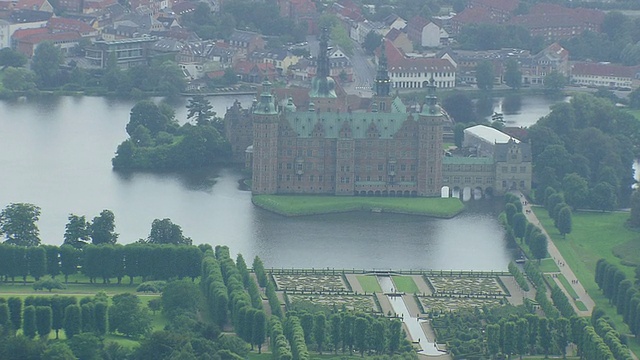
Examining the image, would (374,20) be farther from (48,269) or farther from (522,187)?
(48,269)

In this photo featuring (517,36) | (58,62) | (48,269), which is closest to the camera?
(48,269)

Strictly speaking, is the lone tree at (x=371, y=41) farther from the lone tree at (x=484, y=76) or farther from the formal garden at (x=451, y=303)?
the formal garden at (x=451, y=303)

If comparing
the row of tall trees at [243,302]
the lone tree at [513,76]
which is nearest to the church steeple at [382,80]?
the row of tall trees at [243,302]

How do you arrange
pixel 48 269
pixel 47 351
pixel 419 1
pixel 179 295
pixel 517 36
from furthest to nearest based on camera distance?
1. pixel 419 1
2. pixel 517 36
3. pixel 48 269
4. pixel 179 295
5. pixel 47 351

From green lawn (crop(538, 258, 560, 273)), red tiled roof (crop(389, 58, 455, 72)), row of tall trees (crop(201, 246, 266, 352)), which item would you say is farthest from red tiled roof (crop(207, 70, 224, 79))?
green lawn (crop(538, 258, 560, 273))

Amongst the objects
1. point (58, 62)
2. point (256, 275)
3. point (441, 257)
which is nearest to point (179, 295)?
point (256, 275)

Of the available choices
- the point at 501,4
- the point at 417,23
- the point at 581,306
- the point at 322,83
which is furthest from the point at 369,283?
the point at 501,4

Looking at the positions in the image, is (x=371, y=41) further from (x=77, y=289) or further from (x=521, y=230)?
(x=77, y=289)
